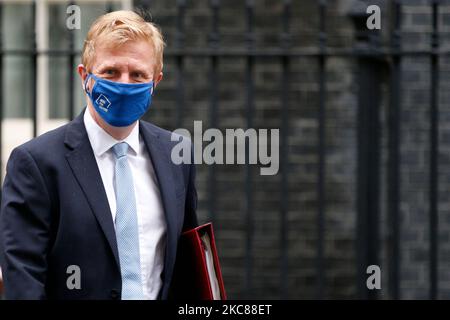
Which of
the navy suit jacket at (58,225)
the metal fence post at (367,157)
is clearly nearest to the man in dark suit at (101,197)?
the navy suit jacket at (58,225)

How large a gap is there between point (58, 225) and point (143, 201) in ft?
0.95

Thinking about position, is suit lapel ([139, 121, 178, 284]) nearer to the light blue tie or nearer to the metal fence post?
the light blue tie

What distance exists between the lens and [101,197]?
318 centimetres

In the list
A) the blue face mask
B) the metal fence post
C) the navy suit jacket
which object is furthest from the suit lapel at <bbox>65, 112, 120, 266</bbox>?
the metal fence post

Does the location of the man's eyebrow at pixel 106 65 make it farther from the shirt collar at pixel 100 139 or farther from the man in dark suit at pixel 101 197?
the shirt collar at pixel 100 139

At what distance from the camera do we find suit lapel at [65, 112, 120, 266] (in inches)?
124

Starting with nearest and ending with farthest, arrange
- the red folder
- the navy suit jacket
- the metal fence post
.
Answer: the navy suit jacket, the red folder, the metal fence post

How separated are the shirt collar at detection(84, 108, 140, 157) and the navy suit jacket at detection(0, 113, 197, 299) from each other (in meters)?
0.03

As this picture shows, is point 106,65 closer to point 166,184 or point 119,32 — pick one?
point 119,32

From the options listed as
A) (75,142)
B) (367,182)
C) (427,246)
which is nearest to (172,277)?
(75,142)

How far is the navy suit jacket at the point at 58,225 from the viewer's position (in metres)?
3.08

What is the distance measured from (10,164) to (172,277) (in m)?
0.65

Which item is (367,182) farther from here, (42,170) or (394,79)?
(42,170)

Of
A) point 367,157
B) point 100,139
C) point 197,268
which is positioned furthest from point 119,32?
point 367,157
